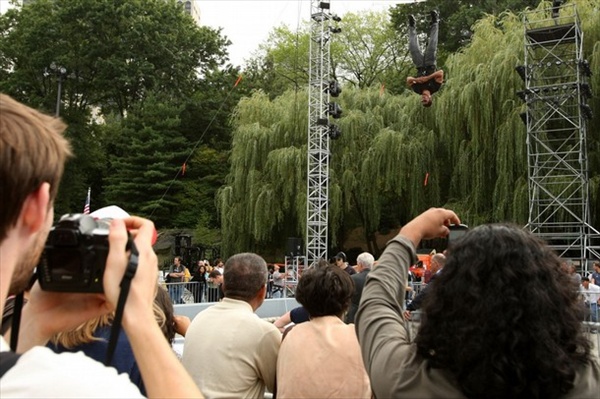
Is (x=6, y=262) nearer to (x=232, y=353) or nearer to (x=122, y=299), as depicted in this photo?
(x=122, y=299)

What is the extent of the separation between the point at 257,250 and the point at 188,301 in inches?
363

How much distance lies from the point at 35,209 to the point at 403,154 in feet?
66.5

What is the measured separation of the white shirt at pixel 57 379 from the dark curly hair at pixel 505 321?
0.78 m

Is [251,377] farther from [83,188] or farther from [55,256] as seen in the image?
[83,188]

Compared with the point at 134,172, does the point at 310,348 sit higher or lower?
lower

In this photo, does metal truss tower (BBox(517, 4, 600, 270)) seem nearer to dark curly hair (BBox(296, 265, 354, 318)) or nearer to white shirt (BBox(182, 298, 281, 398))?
dark curly hair (BBox(296, 265, 354, 318))

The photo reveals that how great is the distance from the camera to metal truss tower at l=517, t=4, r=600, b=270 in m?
16.5

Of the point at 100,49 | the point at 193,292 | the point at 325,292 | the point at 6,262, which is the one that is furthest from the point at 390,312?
the point at 100,49

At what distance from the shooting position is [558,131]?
1830 centimetres

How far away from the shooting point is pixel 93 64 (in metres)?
34.8

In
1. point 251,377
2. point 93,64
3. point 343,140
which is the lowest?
point 251,377

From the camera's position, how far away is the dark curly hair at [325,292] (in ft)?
9.62

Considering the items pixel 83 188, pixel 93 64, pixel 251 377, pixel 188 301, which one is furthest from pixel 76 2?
pixel 251 377

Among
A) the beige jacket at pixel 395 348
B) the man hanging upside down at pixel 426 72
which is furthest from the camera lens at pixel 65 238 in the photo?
the man hanging upside down at pixel 426 72
